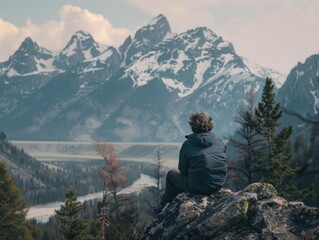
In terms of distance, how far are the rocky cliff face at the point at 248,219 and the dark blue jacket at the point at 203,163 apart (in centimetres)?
57

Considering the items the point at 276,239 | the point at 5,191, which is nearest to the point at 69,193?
the point at 5,191

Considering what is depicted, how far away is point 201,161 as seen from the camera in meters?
13.0

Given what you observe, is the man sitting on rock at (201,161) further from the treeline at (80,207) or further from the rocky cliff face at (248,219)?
the treeline at (80,207)

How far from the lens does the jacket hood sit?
13.2 meters

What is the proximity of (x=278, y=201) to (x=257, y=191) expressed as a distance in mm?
775

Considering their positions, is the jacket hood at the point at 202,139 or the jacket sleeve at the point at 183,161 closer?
the jacket hood at the point at 202,139

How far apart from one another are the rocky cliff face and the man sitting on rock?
1.94 ft

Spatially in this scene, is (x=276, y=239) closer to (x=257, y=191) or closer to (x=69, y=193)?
(x=257, y=191)

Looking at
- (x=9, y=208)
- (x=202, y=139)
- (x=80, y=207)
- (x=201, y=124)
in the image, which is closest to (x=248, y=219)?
(x=202, y=139)

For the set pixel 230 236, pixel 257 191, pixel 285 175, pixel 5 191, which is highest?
pixel 257 191

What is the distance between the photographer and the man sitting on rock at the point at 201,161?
1293 cm

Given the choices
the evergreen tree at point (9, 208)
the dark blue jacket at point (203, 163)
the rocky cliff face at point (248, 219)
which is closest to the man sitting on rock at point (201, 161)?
the dark blue jacket at point (203, 163)

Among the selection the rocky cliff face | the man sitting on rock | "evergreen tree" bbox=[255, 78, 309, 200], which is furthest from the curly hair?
"evergreen tree" bbox=[255, 78, 309, 200]

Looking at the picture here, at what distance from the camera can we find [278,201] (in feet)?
37.2
